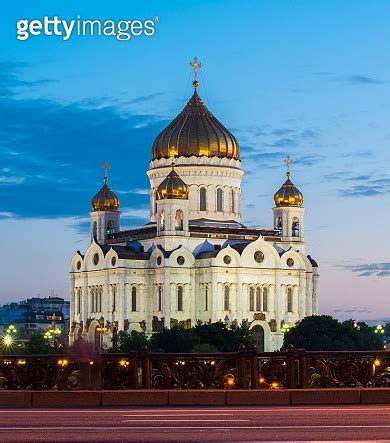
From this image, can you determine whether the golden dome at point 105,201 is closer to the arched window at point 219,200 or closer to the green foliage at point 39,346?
the arched window at point 219,200

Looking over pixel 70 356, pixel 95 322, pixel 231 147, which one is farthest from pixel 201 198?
pixel 70 356

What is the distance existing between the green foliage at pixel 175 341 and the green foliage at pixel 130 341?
779 millimetres

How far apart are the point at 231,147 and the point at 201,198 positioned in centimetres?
451

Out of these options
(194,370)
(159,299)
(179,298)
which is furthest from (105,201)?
(194,370)

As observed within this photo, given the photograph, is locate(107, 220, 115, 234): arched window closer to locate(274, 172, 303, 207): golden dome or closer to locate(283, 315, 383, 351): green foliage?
locate(274, 172, 303, 207): golden dome

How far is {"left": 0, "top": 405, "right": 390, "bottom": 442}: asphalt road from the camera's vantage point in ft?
60.8

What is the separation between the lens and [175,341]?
9044 cm

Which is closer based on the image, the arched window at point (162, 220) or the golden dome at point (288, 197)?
the arched window at point (162, 220)

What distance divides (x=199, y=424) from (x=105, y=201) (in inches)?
3671

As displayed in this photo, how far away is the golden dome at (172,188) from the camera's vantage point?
104 metres

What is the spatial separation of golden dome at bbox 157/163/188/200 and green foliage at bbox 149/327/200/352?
13789 millimetres

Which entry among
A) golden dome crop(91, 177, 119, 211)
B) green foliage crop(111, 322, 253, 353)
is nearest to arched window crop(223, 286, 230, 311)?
green foliage crop(111, 322, 253, 353)

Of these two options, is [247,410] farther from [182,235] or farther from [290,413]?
[182,235]

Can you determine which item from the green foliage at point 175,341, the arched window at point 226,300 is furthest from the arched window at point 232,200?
the green foliage at point 175,341
